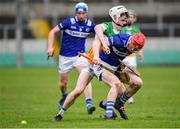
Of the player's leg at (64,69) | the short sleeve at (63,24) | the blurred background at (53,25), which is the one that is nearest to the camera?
the short sleeve at (63,24)

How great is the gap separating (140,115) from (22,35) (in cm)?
3135

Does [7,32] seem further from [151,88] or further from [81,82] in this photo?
[81,82]

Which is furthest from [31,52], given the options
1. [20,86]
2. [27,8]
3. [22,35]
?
[20,86]

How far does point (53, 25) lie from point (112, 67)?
112 feet

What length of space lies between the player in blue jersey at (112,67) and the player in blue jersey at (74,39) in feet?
8.04

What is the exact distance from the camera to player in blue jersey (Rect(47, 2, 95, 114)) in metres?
19.0

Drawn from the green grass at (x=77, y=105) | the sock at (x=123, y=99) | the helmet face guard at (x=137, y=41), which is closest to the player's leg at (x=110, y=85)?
the green grass at (x=77, y=105)

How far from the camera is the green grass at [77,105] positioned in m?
15.3

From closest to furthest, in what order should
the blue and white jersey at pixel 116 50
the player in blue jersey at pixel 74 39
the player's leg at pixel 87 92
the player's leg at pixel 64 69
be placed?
the blue and white jersey at pixel 116 50, the player's leg at pixel 87 92, the player in blue jersey at pixel 74 39, the player's leg at pixel 64 69

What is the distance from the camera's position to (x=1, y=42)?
48.2 m

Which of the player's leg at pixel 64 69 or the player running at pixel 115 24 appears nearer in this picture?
the player running at pixel 115 24

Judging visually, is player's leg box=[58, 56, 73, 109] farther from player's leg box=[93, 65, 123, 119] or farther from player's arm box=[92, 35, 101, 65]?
player's arm box=[92, 35, 101, 65]

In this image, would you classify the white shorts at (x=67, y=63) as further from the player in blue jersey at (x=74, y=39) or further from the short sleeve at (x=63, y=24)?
the short sleeve at (x=63, y=24)

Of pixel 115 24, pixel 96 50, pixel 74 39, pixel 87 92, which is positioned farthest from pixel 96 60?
pixel 74 39
